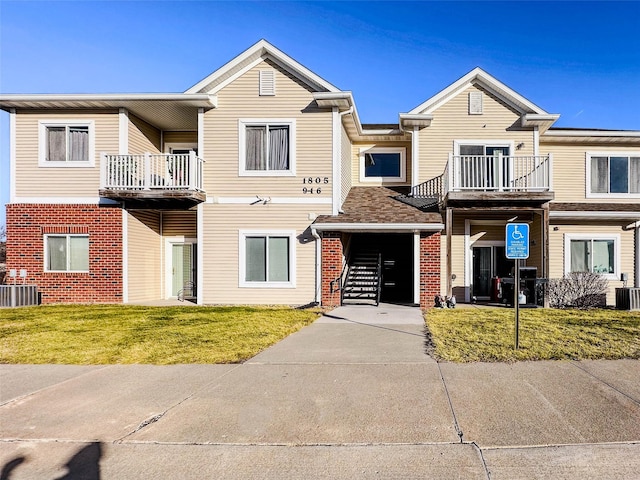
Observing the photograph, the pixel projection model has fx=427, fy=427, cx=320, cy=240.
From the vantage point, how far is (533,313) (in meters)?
11.8

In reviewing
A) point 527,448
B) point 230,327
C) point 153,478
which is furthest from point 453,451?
point 230,327

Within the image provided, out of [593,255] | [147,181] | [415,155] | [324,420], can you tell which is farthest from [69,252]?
[593,255]

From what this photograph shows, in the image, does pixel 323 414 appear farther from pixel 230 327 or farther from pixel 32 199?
pixel 32 199

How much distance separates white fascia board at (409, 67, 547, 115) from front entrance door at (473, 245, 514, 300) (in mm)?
5031

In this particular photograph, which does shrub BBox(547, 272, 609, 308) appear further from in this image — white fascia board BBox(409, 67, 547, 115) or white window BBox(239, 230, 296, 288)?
white window BBox(239, 230, 296, 288)

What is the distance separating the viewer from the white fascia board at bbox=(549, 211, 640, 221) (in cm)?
1403

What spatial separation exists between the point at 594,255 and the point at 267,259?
37.6 feet

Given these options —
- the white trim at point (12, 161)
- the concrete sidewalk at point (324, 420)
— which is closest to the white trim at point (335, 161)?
the concrete sidewalk at point (324, 420)

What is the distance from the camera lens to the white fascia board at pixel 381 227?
12.8 m

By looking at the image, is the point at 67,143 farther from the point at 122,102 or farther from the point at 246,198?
the point at 246,198

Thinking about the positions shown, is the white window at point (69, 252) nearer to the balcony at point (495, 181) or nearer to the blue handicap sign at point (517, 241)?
the balcony at point (495, 181)

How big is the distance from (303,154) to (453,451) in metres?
11.2

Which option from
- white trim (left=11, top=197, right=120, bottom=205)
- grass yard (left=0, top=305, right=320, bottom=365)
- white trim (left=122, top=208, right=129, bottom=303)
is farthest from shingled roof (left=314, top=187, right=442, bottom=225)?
white trim (left=11, top=197, right=120, bottom=205)

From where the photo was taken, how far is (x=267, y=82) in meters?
13.9
